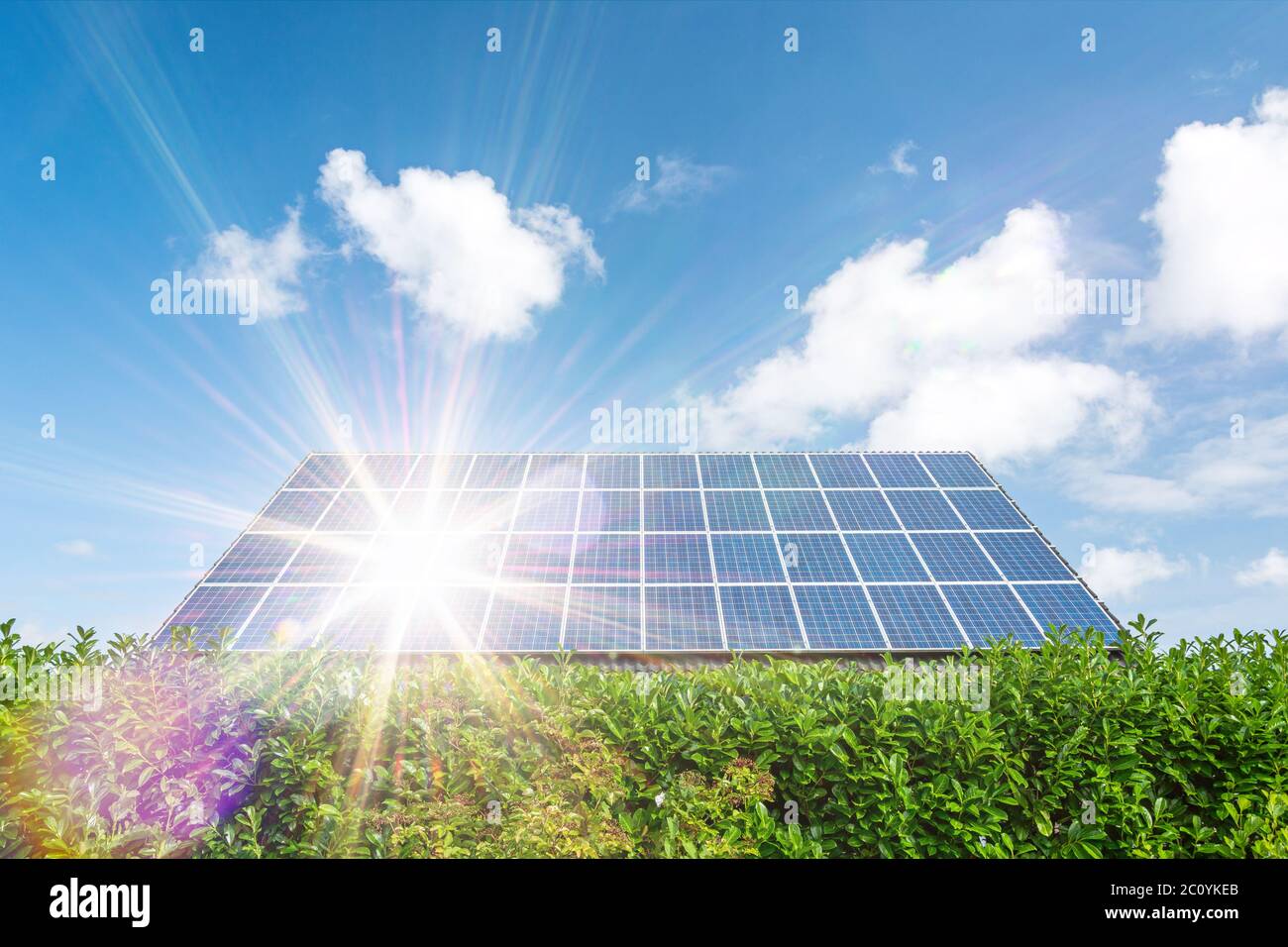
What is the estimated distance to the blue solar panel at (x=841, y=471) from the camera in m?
24.7

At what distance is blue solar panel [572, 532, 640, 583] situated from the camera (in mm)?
20484

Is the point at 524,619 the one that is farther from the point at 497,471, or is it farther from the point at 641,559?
the point at 497,471

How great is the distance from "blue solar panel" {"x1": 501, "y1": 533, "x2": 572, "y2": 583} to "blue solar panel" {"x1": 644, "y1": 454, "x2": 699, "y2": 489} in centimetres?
398

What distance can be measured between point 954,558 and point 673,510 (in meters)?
7.85

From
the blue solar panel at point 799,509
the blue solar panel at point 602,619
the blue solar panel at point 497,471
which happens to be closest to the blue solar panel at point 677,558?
the blue solar panel at point 602,619

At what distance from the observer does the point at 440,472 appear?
84.5ft

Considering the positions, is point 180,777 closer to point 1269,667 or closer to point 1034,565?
point 1269,667

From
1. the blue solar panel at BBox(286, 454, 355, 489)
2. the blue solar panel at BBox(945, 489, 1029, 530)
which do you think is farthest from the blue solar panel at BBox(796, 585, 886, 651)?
the blue solar panel at BBox(286, 454, 355, 489)

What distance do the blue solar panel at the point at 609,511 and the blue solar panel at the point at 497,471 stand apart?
2.63 m

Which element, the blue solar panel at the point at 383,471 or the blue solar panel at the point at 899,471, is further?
the blue solar panel at the point at 383,471

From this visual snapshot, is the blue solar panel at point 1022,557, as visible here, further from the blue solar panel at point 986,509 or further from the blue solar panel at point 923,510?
the blue solar panel at point 923,510
